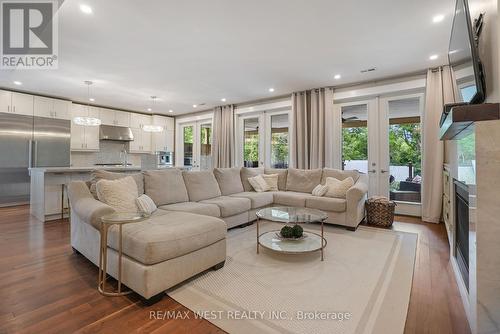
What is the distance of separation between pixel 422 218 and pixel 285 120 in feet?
11.6

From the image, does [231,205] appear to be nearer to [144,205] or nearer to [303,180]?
[144,205]

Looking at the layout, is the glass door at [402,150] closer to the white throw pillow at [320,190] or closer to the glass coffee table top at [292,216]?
the white throw pillow at [320,190]

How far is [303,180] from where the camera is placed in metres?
4.48

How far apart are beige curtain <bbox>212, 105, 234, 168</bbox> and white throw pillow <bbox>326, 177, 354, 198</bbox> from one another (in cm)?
341

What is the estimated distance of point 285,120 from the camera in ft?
20.1

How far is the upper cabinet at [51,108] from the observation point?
5578 millimetres

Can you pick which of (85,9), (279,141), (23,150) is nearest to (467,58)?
(85,9)

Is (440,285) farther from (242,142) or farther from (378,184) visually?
(242,142)

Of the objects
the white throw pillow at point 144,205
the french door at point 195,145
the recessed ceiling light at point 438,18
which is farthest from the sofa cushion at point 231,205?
the french door at point 195,145

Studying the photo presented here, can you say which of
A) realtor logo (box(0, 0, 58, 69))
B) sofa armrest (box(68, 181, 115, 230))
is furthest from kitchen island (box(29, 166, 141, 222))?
sofa armrest (box(68, 181, 115, 230))

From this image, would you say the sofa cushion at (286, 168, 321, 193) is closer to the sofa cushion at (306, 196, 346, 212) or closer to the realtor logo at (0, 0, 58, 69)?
the sofa cushion at (306, 196, 346, 212)

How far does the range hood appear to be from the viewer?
6.69 m

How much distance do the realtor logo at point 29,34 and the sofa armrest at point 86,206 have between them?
6.16ft

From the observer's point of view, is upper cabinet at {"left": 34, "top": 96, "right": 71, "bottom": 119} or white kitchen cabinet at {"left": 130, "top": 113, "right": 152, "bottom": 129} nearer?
upper cabinet at {"left": 34, "top": 96, "right": 71, "bottom": 119}
